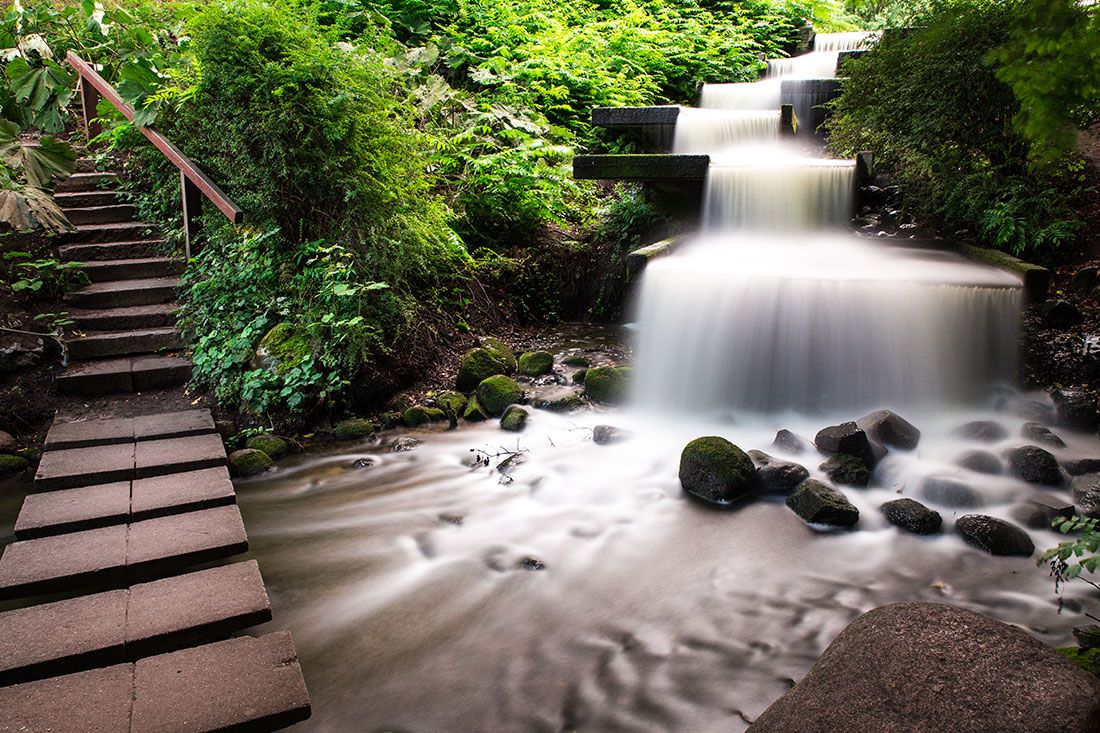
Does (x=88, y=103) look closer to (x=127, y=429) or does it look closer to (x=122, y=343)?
(x=122, y=343)

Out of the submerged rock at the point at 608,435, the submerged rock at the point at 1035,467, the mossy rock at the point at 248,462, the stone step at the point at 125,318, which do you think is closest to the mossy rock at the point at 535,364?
the submerged rock at the point at 608,435

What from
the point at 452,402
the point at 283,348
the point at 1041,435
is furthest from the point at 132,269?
the point at 1041,435

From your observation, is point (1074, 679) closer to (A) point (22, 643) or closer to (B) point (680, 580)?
(B) point (680, 580)

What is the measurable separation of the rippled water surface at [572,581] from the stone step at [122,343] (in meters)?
2.14

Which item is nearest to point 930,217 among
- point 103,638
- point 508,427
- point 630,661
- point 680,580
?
point 508,427

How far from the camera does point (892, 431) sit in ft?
18.0

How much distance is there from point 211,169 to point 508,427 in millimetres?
4145

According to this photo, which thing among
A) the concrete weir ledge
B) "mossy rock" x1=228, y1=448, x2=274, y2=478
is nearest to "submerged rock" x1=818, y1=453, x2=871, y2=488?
the concrete weir ledge

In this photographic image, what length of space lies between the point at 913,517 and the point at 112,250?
7834 millimetres

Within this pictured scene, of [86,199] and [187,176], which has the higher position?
[187,176]

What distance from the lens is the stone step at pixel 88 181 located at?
8336 millimetres

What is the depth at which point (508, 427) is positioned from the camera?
20.3 ft

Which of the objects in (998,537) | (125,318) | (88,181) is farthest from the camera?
(88,181)

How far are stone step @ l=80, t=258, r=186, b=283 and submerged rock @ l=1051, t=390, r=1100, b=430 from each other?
820cm
